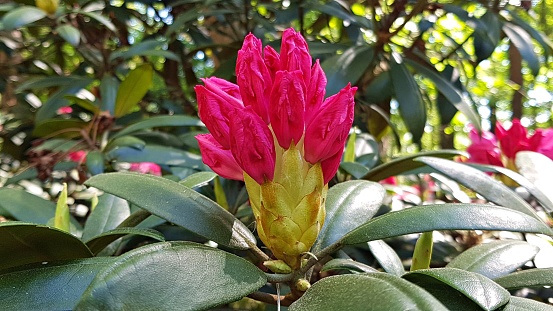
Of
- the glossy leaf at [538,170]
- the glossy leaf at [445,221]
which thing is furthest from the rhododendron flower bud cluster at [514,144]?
the glossy leaf at [445,221]

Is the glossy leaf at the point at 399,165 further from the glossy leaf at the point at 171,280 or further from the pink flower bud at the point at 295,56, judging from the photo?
the glossy leaf at the point at 171,280

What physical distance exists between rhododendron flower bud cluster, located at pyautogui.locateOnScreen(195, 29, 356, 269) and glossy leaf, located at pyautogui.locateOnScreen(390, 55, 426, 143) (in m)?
0.66

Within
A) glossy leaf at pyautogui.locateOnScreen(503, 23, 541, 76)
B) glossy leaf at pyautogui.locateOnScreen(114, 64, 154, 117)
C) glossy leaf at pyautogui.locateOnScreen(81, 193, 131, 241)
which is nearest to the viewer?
glossy leaf at pyautogui.locateOnScreen(81, 193, 131, 241)

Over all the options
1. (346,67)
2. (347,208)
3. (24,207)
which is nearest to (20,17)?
(24,207)

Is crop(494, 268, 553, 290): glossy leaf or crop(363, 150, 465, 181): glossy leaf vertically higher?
crop(494, 268, 553, 290): glossy leaf

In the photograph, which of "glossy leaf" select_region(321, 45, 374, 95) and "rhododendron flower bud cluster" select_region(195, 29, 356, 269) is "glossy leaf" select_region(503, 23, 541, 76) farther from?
"rhododendron flower bud cluster" select_region(195, 29, 356, 269)

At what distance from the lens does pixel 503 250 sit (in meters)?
0.56

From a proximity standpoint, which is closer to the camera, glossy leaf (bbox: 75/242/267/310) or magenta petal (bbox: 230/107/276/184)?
glossy leaf (bbox: 75/242/267/310)

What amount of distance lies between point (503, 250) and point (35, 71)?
1.76m

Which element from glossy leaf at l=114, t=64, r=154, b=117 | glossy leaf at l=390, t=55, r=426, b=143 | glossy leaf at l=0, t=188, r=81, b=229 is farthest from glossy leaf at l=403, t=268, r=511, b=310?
glossy leaf at l=114, t=64, r=154, b=117

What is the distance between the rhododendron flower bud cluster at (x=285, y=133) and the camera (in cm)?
49

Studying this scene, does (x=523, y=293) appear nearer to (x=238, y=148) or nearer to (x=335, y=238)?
(x=335, y=238)

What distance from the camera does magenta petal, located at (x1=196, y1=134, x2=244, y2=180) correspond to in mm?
553

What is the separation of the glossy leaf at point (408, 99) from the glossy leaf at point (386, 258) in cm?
58
